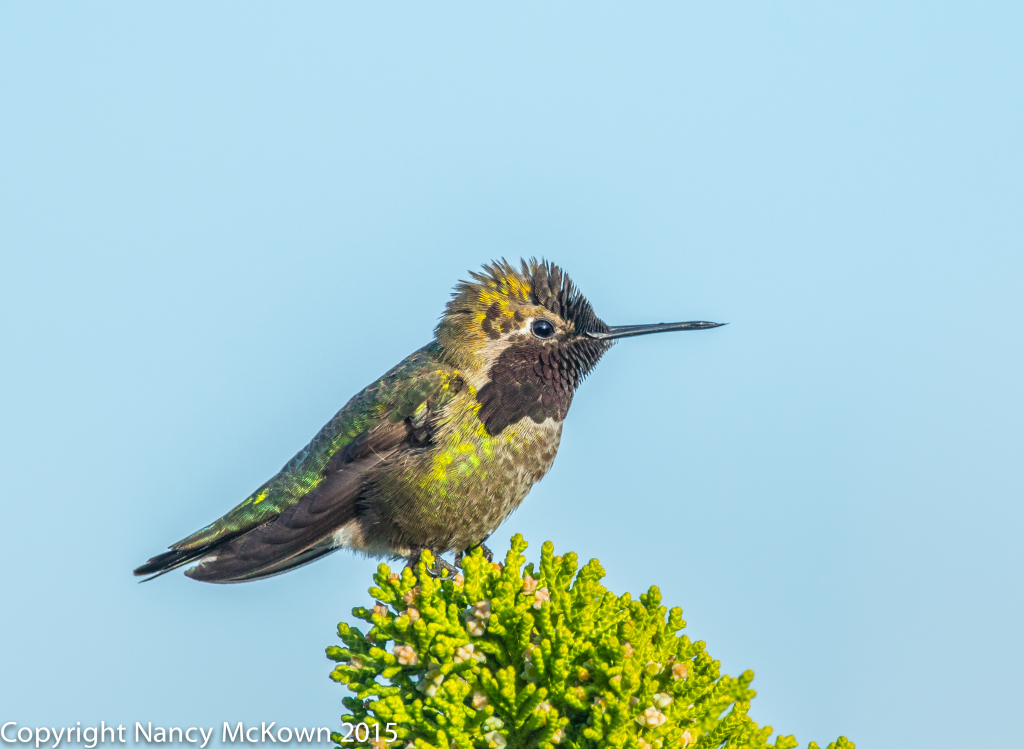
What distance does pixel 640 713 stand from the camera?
4.82 m

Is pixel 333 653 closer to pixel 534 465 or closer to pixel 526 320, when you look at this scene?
pixel 534 465

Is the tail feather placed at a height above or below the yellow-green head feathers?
below

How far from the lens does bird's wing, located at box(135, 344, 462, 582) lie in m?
7.09

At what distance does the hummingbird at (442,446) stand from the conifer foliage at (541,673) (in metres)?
1.82

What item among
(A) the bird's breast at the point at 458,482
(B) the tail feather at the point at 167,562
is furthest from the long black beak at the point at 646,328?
(B) the tail feather at the point at 167,562

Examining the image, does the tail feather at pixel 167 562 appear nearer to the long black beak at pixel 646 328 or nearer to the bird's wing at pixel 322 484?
the bird's wing at pixel 322 484

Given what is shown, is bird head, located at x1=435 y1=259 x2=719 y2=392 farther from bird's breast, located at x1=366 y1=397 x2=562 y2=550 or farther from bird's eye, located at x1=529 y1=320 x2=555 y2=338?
bird's breast, located at x1=366 y1=397 x2=562 y2=550

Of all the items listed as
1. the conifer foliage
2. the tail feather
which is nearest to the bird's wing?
the tail feather

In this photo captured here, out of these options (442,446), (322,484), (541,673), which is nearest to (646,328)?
(442,446)

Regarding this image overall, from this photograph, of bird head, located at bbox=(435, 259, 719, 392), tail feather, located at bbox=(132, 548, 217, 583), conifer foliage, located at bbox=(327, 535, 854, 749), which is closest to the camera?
conifer foliage, located at bbox=(327, 535, 854, 749)

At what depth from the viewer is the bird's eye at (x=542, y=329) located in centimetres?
773

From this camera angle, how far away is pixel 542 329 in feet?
25.4

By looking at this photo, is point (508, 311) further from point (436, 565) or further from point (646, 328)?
point (436, 565)

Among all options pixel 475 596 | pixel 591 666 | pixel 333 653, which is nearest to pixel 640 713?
pixel 591 666
